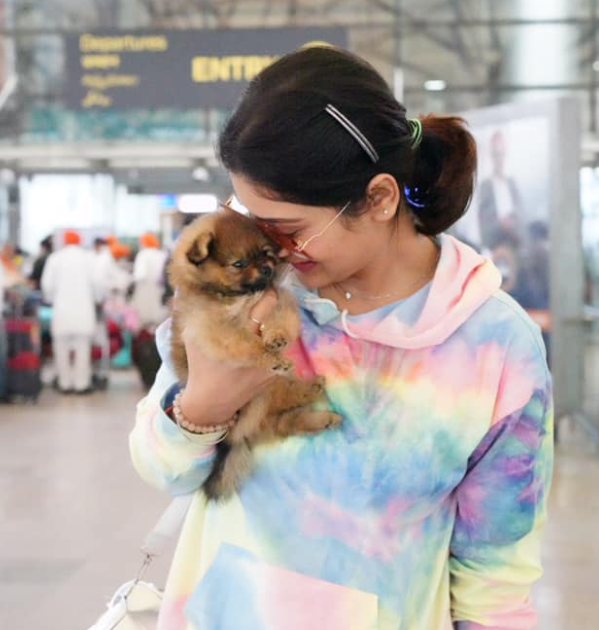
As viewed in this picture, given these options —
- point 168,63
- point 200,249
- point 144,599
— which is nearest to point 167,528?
point 144,599

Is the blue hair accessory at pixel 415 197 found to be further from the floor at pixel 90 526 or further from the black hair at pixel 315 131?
the floor at pixel 90 526

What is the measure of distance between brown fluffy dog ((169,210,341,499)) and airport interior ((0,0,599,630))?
0.01 m

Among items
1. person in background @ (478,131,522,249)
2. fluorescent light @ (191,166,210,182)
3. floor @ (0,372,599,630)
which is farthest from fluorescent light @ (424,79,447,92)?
person in background @ (478,131,522,249)

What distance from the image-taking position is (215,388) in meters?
1.60

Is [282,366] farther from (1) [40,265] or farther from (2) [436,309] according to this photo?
(1) [40,265]

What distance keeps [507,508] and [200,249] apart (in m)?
0.72

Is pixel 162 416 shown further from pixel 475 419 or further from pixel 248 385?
pixel 475 419

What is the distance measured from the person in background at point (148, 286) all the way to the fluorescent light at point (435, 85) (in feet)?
27.7

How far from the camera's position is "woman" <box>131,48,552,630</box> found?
60.6 inches

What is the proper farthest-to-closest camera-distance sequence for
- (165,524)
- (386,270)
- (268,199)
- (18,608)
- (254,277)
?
1. (18,608)
2. (165,524)
3. (254,277)
4. (386,270)
5. (268,199)

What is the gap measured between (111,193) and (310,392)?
894 inches

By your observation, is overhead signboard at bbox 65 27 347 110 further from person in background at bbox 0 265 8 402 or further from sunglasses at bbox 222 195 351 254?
sunglasses at bbox 222 195 351 254

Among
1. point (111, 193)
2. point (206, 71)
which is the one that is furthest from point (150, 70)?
point (111, 193)

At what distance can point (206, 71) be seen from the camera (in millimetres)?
12992
